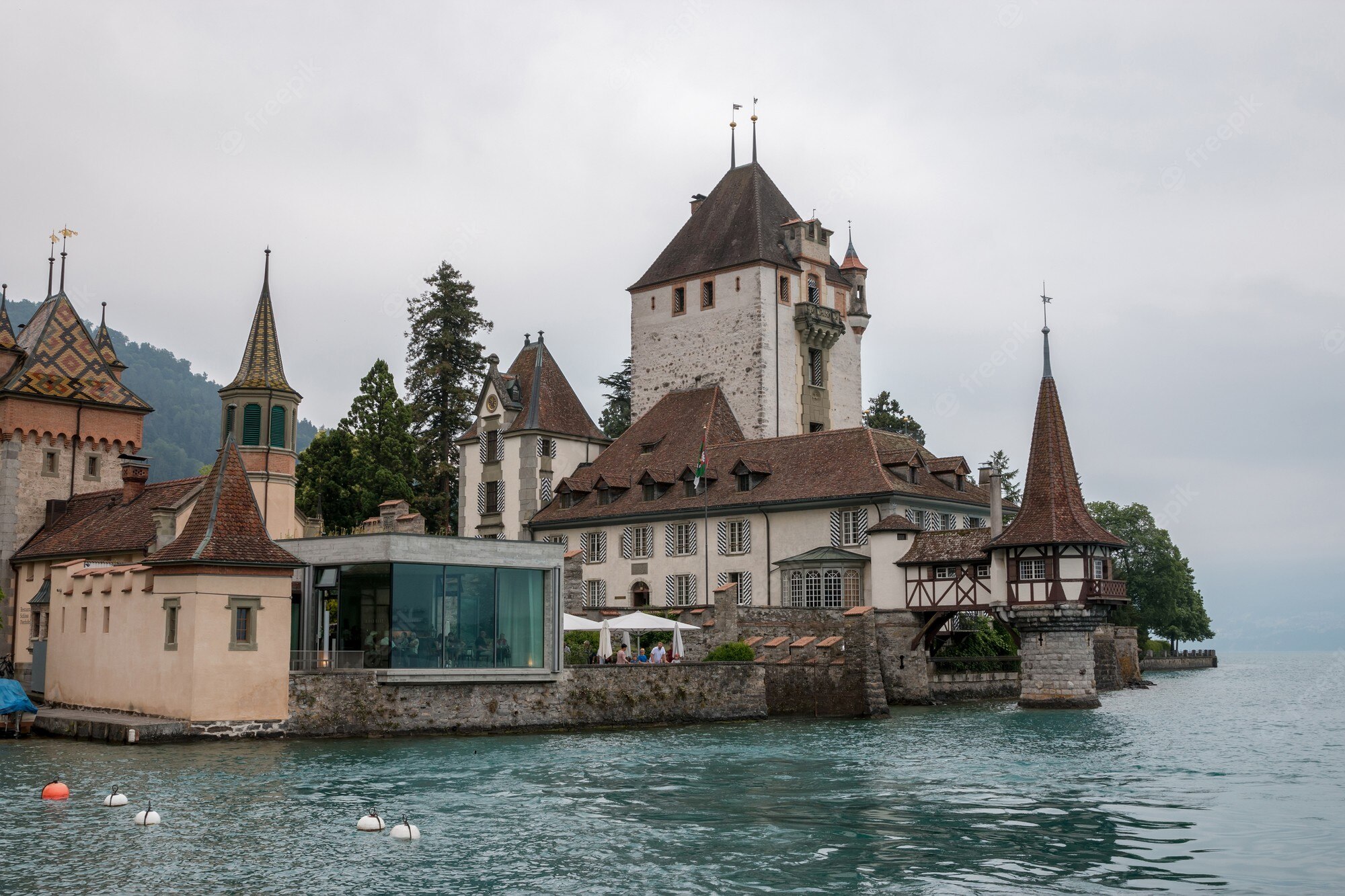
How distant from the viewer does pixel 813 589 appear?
5609 cm

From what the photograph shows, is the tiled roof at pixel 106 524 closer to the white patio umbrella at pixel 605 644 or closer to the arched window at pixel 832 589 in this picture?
the white patio umbrella at pixel 605 644

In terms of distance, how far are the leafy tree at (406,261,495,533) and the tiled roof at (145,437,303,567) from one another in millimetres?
39678

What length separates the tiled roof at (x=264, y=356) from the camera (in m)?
43.2

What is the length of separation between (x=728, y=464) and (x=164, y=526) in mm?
26768

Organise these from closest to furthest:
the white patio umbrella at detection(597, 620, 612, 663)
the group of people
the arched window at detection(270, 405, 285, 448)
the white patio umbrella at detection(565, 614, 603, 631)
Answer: the arched window at detection(270, 405, 285, 448), the white patio umbrella at detection(565, 614, 603, 631), the group of people, the white patio umbrella at detection(597, 620, 612, 663)

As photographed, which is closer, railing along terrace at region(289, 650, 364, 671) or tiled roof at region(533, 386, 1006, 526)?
railing along terrace at region(289, 650, 364, 671)

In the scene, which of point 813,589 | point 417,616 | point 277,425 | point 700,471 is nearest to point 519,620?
point 417,616

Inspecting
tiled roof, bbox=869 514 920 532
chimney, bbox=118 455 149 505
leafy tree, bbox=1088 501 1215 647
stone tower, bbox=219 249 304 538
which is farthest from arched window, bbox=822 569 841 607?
leafy tree, bbox=1088 501 1215 647

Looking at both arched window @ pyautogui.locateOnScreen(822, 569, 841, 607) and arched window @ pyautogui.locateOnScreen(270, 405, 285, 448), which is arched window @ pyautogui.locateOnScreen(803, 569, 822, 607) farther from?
arched window @ pyautogui.locateOnScreen(270, 405, 285, 448)

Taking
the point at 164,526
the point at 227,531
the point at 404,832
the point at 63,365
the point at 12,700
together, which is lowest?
the point at 404,832

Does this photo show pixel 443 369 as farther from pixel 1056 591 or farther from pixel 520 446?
pixel 1056 591

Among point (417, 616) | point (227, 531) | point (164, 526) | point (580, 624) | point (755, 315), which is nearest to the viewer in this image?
point (227, 531)

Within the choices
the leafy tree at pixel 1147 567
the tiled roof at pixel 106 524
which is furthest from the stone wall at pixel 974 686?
the leafy tree at pixel 1147 567

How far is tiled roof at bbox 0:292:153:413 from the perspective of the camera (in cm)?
4844
